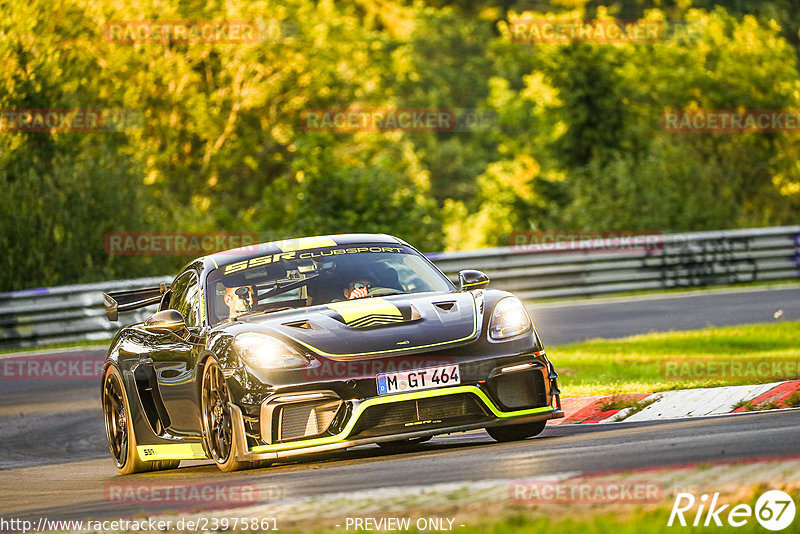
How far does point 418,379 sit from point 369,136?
131 ft

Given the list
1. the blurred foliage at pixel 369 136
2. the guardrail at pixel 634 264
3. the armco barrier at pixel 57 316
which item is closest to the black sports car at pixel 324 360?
the armco barrier at pixel 57 316

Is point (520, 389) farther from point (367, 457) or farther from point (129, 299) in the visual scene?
point (129, 299)

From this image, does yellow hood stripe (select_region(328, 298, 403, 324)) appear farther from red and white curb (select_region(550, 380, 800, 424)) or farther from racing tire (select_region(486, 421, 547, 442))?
red and white curb (select_region(550, 380, 800, 424))

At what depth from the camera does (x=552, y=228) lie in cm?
3538

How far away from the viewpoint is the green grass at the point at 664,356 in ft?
36.2

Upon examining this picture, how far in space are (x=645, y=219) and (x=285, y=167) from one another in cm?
1743

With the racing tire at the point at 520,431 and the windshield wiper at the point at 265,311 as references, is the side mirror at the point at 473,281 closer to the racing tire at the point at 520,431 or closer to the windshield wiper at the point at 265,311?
the racing tire at the point at 520,431

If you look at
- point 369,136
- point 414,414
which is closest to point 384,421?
point 414,414

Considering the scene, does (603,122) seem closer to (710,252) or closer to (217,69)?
(217,69)

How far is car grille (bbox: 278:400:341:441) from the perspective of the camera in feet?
26.2

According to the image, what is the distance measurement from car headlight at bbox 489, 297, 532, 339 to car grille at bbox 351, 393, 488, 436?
1.63 ft

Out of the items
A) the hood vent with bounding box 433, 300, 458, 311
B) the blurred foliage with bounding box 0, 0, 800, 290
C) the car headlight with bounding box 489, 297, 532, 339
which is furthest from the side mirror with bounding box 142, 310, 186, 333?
the blurred foliage with bounding box 0, 0, 800, 290

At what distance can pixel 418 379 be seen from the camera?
8.05 metres

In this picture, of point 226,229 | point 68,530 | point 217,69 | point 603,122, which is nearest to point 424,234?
point 226,229
